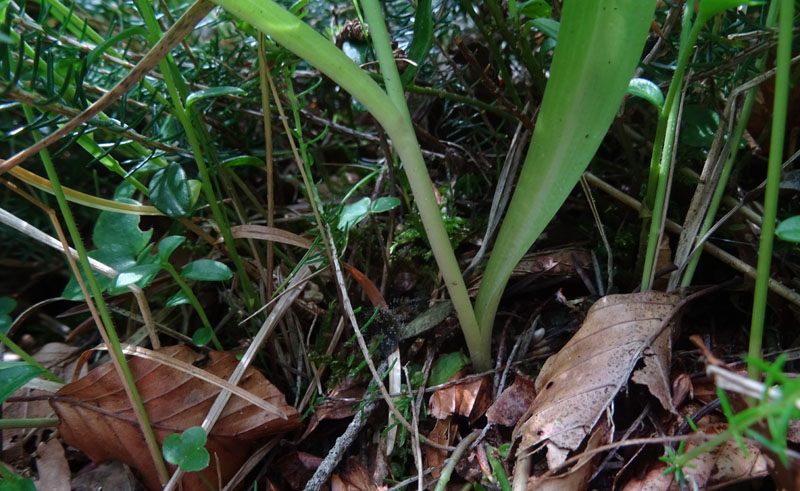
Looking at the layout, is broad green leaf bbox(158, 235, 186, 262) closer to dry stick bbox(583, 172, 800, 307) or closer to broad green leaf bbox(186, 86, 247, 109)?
broad green leaf bbox(186, 86, 247, 109)

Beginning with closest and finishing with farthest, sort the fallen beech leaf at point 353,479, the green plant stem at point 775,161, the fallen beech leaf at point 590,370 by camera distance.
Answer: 1. the green plant stem at point 775,161
2. the fallen beech leaf at point 590,370
3. the fallen beech leaf at point 353,479

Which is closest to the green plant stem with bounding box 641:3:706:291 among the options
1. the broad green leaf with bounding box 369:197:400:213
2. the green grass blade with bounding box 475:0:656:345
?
the green grass blade with bounding box 475:0:656:345

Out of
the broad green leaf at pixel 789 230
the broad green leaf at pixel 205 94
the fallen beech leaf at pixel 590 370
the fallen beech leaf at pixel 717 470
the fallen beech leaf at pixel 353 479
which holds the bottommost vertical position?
the fallen beech leaf at pixel 353 479

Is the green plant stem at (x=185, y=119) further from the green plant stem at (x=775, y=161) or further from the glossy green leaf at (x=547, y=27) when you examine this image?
the green plant stem at (x=775, y=161)

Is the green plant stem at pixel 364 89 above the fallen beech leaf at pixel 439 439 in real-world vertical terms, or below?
above

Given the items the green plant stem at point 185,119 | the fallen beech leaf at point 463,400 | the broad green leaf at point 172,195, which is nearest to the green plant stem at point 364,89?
the fallen beech leaf at point 463,400

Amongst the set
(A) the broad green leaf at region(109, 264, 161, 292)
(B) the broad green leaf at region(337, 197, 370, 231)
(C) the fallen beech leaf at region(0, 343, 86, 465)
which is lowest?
(C) the fallen beech leaf at region(0, 343, 86, 465)

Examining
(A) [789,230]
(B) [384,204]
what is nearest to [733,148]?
(A) [789,230]
